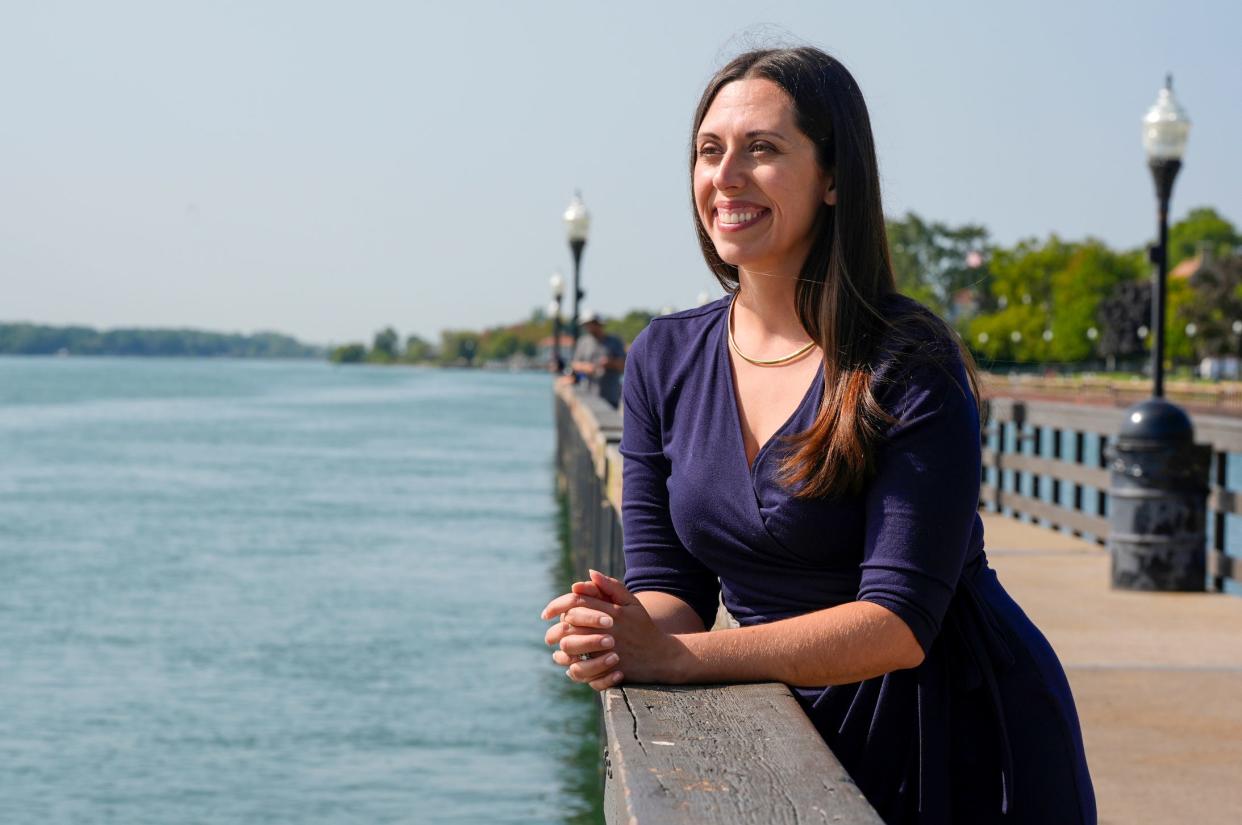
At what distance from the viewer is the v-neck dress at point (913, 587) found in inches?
80.5

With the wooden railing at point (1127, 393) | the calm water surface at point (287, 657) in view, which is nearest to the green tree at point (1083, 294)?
the wooden railing at point (1127, 393)

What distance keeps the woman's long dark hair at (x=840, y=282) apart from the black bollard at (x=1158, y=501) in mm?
6424

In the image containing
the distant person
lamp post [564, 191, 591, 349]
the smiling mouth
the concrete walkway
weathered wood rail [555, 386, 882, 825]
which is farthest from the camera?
lamp post [564, 191, 591, 349]

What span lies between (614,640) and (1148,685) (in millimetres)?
4413

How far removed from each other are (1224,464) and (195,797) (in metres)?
6.06

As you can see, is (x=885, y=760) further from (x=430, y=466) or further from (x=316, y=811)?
(x=430, y=466)

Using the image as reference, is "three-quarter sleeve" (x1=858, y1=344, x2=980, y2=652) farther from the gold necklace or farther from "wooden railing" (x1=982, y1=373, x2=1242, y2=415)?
"wooden railing" (x1=982, y1=373, x2=1242, y2=415)

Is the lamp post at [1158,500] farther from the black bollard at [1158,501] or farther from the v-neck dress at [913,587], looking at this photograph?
the v-neck dress at [913,587]

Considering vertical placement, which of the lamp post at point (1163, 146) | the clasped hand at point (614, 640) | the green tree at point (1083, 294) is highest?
the green tree at point (1083, 294)

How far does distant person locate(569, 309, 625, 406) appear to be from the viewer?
19.9 metres

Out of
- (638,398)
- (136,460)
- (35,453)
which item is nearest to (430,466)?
(136,460)

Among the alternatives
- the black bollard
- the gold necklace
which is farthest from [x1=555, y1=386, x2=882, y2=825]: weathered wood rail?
the black bollard

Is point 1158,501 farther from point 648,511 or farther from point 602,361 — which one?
point 602,361

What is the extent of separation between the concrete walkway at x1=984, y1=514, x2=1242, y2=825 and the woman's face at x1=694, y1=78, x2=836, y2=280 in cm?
267
